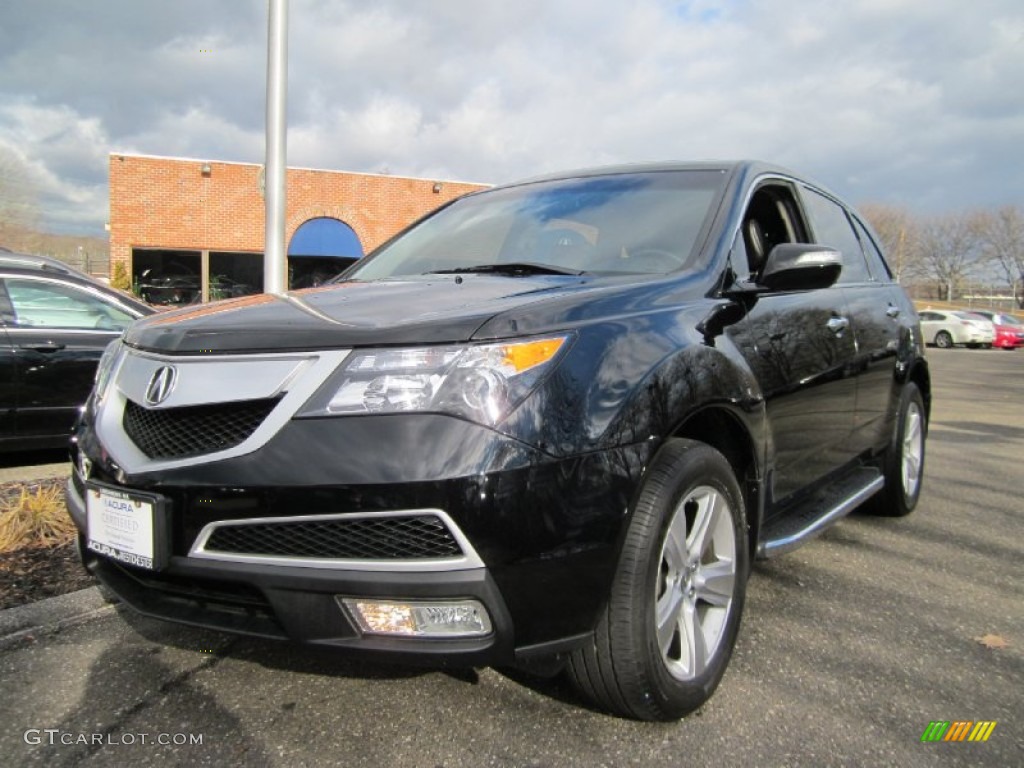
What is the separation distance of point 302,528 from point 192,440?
405 millimetres

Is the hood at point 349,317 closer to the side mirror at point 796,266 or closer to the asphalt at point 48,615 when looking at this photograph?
the side mirror at point 796,266

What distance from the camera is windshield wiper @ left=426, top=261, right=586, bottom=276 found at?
8.61 feet

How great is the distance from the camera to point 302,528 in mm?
1716

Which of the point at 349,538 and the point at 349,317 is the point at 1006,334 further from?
the point at 349,538

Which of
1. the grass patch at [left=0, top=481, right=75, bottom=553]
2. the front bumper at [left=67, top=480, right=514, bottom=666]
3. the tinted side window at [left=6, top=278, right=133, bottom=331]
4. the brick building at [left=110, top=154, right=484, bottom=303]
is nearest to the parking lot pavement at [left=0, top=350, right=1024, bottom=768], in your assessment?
the front bumper at [left=67, top=480, right=514, bottom=666]

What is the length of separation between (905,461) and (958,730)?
2.50 meters

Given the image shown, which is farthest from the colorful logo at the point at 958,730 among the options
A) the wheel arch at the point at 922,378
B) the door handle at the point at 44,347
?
the door handle at the point at 44,347

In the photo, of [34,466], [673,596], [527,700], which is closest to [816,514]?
[673,596]

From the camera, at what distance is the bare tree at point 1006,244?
Result: 74.9 meters

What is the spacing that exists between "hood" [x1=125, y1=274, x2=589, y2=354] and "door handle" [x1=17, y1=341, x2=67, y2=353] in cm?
350

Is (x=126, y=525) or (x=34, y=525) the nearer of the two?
(x=126, y=525)

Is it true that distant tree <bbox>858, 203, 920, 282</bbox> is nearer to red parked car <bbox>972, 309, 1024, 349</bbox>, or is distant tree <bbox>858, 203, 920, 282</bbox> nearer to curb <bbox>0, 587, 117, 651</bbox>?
red parked car <bbox>972, 309, 1024, 349</bbox>

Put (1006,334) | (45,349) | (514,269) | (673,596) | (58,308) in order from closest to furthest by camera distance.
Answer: (673,596) < (514,269) < (45,349) < (58,308) < (1006,334)

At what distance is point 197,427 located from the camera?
6.17ft
